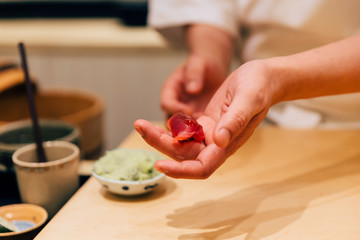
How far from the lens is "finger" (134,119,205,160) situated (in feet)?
2.49

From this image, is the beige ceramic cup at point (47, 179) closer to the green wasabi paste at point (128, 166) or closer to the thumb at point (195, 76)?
the green wasabi paste at point (128, 166)

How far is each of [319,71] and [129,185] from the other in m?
0.49

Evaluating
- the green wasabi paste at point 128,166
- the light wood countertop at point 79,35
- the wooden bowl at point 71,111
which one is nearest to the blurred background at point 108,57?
the light wood countertop at point 79,35

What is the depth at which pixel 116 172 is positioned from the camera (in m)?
0.95

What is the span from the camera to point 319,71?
92cm

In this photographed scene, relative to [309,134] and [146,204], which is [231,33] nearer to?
[309,134]

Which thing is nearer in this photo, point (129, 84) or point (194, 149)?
point (194, 149)

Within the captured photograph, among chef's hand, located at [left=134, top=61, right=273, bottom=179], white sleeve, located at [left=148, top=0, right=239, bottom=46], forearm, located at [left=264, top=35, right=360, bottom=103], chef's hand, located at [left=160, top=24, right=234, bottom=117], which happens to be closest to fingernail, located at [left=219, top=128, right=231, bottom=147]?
chef's hand, located at [left=134, top=61, right=273, bottom=179]

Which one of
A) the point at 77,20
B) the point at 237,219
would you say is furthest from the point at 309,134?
the point at 77,20

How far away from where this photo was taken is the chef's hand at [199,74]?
1.21m

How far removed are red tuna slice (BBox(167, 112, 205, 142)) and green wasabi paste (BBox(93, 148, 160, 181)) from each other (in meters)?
0.15

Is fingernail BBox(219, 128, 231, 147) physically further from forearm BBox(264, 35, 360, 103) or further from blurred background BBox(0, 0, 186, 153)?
blurred background BBox(0, 0, 186, 153)

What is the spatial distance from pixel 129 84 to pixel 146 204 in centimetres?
195

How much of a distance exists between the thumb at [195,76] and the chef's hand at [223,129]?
1.09 feet
